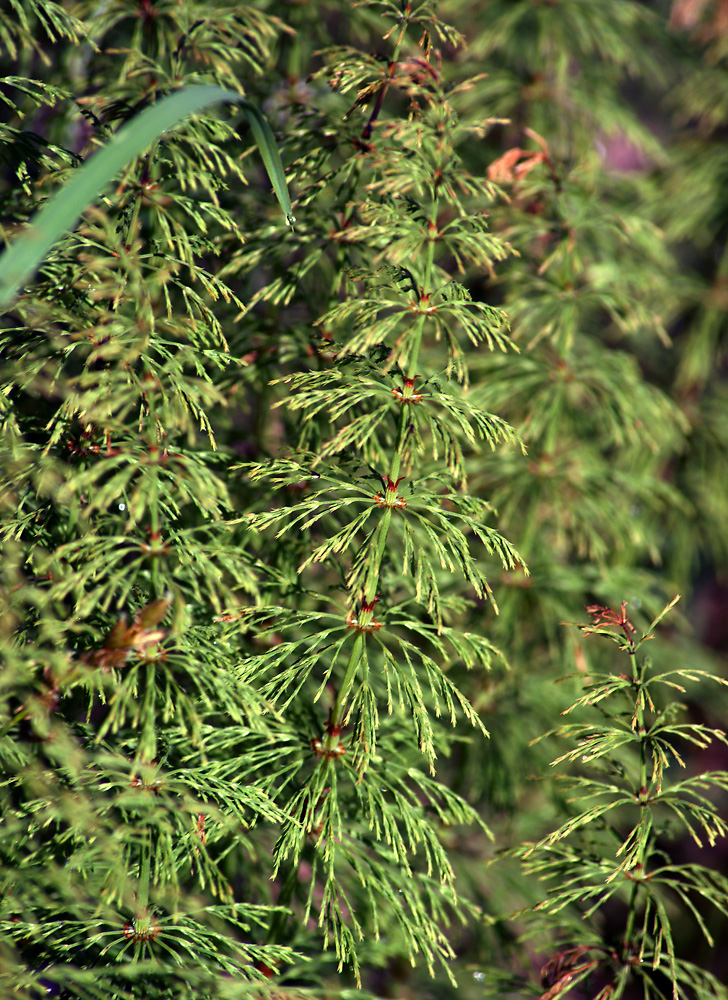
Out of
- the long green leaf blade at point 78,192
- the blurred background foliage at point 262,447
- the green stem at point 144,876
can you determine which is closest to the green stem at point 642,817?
the blurred background foliage at point 262,447

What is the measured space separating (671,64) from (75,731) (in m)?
2.49

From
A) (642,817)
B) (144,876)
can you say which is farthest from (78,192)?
(642,817)

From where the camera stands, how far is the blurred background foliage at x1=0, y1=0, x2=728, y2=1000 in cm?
81

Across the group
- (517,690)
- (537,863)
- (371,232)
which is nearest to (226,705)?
(537,863)

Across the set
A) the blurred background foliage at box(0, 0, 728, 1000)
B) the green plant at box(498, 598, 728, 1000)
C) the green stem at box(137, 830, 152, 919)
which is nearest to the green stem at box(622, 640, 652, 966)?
the green plant at box(498, 598, 728, 1000)

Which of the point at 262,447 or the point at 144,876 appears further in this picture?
the point at 262,447

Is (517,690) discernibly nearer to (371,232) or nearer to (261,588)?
(261,588)

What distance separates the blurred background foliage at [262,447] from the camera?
0.81 metres

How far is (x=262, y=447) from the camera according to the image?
1.30 meters

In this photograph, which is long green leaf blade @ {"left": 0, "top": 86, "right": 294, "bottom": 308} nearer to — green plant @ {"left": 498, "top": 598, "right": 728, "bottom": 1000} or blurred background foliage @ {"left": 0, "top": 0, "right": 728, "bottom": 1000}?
blurred background foliage @ {"left": 0, "top": 0, "right": 728, "bottom": 1000}

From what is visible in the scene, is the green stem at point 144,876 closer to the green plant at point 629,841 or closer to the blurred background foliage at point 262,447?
the blurred background foliage at point 262,447

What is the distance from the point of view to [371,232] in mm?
921

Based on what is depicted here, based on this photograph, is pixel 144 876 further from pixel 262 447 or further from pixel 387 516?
pixel 262 447

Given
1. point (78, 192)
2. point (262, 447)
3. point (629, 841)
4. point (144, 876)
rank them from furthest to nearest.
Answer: point (262, 447)
point (629, 841)
point (144, 876)
point (78, 192)
